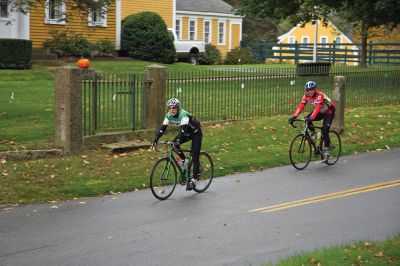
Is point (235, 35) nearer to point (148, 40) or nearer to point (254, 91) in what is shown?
point (148, 40)

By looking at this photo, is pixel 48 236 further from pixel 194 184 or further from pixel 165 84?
pixel 165 84

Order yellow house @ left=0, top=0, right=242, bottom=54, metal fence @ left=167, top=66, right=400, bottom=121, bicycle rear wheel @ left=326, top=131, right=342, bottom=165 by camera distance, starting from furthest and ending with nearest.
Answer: yellow house @ left=0, top=0, right=242, bottom=54 → metal fence @ left=167, top=66, right=400, bottom=121 → bicycle rear wheel @ left=326, top=131, right=342, bottom=165

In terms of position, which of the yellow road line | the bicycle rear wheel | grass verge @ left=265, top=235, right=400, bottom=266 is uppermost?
the bicycle rear wheel

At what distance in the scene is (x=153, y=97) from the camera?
53.0 feet

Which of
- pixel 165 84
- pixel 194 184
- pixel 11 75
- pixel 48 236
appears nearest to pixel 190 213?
pixel 194 184

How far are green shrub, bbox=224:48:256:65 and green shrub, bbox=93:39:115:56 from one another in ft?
45.5

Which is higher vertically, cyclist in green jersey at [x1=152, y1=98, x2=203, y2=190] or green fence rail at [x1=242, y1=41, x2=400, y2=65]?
green fence rail at [x1=242, y1=41, x2=400, y2=65]

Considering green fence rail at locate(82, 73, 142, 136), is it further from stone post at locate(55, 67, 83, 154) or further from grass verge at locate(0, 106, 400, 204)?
grass verge at locate(0, 106, 400, 204)

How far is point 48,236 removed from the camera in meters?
8.88

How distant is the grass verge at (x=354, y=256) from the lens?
694 centimetres

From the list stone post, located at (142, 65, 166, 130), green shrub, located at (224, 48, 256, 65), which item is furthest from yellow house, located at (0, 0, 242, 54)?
green shrub, located at (224, 48, 256, 65)

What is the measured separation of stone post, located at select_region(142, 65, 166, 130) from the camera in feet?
52.6

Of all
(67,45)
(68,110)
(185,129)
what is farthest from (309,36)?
(185,129)

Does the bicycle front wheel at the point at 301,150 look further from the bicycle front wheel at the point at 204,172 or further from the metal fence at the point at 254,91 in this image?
the metal fence at the point at 254,91
